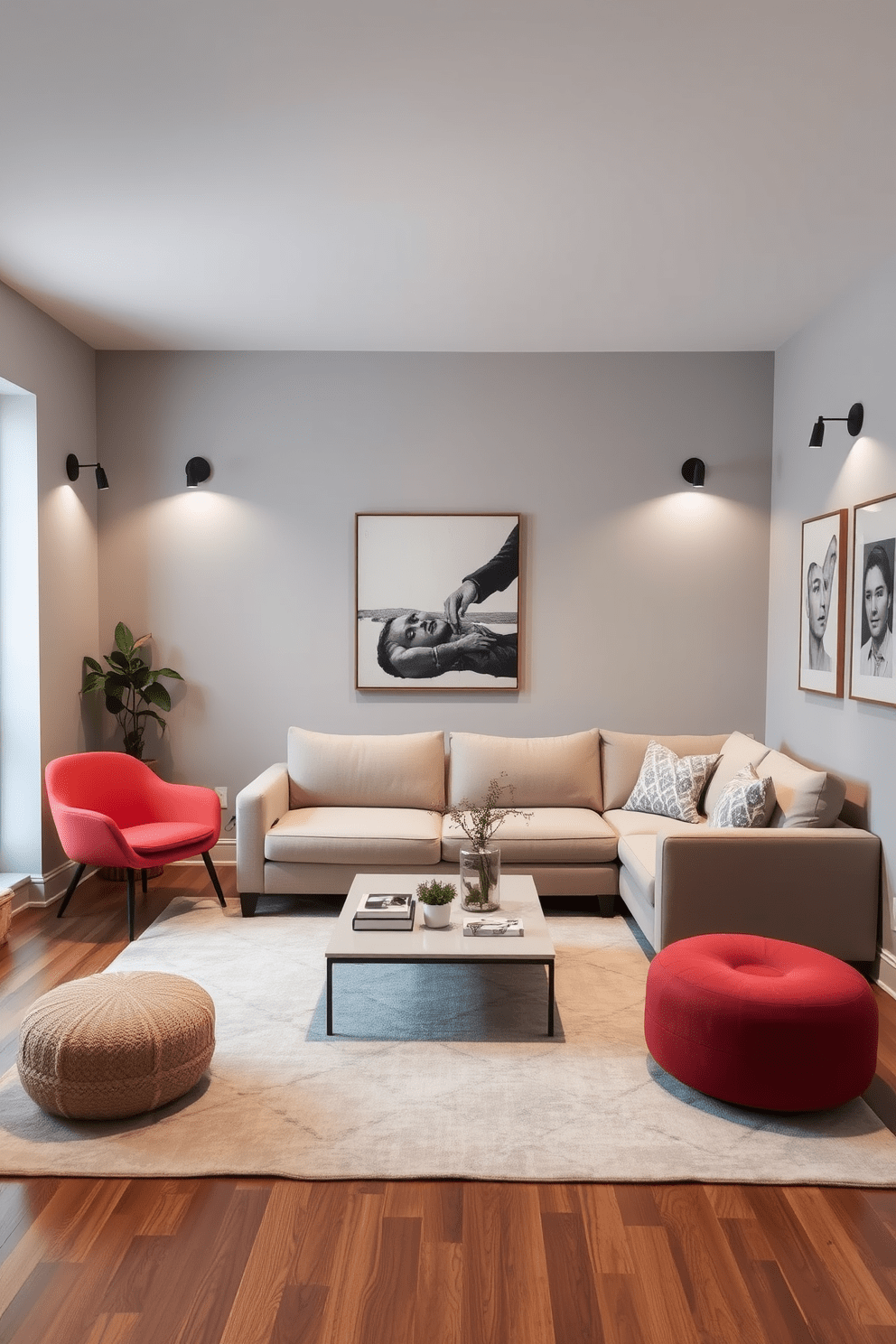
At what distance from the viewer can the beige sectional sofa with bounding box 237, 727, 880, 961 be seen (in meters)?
3.81

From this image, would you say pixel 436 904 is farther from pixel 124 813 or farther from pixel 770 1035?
pixel 124 813

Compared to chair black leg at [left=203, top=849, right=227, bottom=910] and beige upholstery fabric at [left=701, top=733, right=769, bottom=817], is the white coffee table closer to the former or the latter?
chair black leg at [left=203, top=849, right=227, bottom=910]

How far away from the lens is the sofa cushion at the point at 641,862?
3.97m

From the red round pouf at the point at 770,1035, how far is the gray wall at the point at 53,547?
130 inches

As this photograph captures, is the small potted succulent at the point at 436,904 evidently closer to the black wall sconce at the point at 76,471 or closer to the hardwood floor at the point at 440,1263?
the hardwood floor at the point at 440,1263

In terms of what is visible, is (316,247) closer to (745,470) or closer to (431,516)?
(431,516)

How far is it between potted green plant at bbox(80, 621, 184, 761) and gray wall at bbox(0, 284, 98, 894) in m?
0.12

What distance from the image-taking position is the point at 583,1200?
94.1 inches

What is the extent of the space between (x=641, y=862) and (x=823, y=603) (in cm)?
153

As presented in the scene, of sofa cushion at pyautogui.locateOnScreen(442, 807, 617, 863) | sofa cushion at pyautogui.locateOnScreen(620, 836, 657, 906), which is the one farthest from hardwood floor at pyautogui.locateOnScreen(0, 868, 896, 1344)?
sofa cushion at pyautogui.locateOnScreen(442, 807, 617, 863)

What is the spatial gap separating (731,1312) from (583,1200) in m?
0.46

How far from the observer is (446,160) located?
123 inches

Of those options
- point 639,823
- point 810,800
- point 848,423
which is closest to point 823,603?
point 848,423

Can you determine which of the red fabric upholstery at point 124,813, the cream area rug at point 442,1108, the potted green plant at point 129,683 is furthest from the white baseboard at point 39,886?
the cream area rug at point 442,1108
